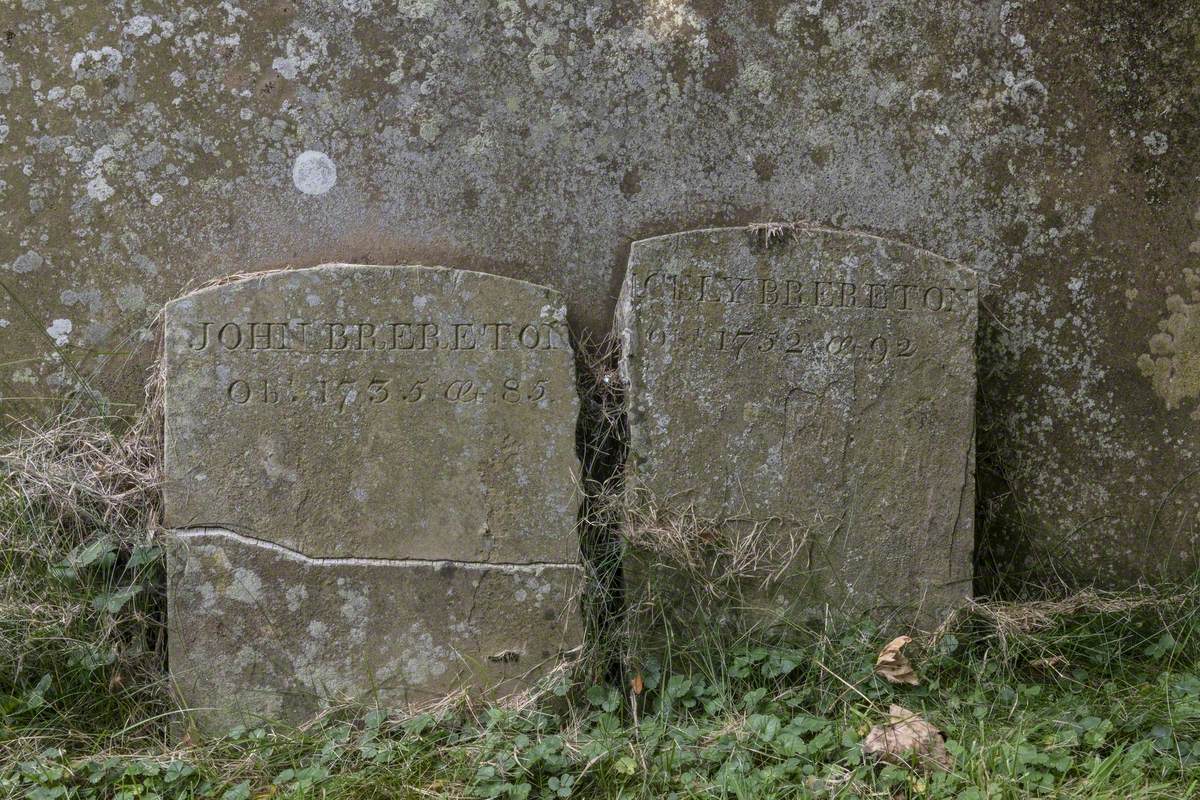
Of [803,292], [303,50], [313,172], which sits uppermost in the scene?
[303,50]

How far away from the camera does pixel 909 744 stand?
8.00 feet

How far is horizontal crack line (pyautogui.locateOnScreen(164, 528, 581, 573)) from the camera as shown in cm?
279

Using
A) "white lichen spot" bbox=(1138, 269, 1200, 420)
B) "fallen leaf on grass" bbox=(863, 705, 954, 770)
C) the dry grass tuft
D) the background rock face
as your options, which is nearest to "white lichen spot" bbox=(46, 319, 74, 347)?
the background rock face

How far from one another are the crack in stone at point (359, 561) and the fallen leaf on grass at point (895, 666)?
863mm

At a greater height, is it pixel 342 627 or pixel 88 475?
pixel 88 475

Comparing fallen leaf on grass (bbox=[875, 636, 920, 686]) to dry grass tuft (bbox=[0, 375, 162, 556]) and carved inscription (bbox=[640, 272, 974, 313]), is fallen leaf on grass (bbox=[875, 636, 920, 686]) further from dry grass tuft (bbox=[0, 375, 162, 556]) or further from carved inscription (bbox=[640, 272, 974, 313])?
dry grass tuft (bbox=[0, 375, 162, 556])

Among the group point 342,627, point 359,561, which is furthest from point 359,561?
point 342,627

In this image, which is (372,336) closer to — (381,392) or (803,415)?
(381,392)

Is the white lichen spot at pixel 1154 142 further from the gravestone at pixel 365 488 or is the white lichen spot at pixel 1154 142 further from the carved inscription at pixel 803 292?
the gravestone at pixel 365 488

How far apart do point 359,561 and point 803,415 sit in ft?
4.37

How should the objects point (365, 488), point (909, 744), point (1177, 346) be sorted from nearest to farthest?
point (909, 744) < point (365, 488) < point (1177, 346)

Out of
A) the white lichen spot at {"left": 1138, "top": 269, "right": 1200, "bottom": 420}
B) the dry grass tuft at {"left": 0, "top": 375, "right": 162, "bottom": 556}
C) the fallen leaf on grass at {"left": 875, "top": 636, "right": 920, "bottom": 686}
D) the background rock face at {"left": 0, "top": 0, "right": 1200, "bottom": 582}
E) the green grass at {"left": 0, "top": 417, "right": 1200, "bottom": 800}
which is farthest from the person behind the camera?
the white lichen spot at {"left": 1138, "top": 269, "right": 1200, "bottom": 420}

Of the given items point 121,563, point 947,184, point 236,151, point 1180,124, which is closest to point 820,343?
point 947,184

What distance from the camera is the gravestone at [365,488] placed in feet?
9.18
